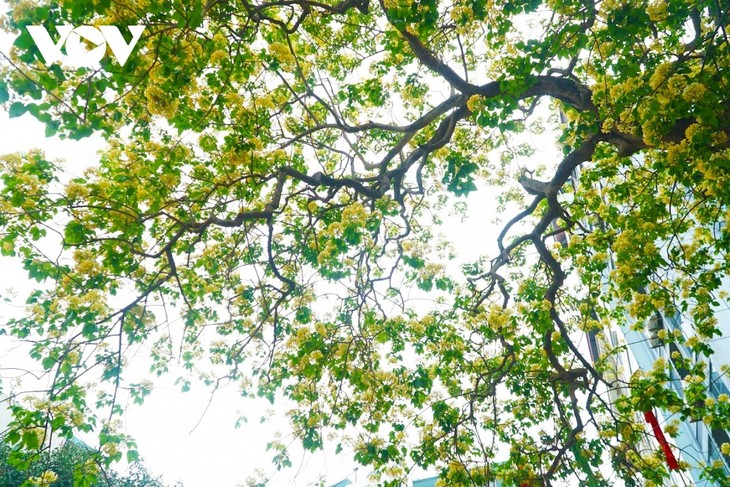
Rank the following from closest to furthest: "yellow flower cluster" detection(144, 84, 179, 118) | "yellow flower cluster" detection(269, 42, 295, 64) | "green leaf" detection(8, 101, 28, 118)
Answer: "green leaf" detection(8, 101, 28, 118) → "yellow flower cluster" detection(144, 84, 179, 118) → "yellow flower cluster" detection(269, 42, 295, 64)

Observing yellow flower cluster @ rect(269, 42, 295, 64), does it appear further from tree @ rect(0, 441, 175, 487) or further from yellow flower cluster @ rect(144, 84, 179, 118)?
tree @ rect(0, 441, 175, 487)

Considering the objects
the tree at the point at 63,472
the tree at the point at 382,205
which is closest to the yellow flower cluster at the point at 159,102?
the tree at the point at 382,205

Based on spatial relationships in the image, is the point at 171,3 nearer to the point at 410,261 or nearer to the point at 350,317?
the point at 410,261

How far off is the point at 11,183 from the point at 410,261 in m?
2.97

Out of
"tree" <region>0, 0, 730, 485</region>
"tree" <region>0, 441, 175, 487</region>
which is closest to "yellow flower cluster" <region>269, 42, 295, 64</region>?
"tree" <region>0, 0, 730, 485</region>

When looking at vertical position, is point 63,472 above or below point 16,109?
below

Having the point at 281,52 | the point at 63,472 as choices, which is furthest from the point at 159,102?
the point at 63,472

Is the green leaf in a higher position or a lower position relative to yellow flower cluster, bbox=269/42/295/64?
lower

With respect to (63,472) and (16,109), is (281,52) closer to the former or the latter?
(16,109)

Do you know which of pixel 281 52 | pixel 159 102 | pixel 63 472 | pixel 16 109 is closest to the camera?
pixel 16 109

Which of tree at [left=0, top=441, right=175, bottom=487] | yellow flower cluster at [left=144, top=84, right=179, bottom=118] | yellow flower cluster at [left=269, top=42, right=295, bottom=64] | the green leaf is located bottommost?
tree at [left=0, top=441, right=175, bottom=487]

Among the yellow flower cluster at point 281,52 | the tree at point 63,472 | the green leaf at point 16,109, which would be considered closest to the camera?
the green leaf at point 16,109

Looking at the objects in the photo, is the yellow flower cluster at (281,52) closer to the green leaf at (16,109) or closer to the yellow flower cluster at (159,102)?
the yellow flower cluster at (159,102)

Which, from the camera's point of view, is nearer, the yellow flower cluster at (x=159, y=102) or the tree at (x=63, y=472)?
the yellow flower cluster at (x=159, y=102)
